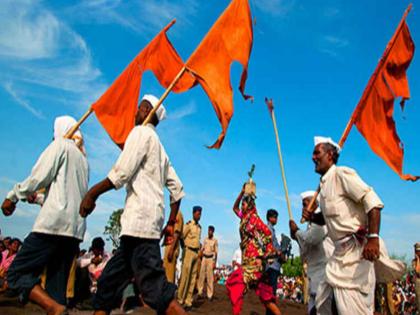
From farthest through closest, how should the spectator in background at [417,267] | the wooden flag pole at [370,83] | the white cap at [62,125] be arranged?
the spectator in background at [417,267], the wooden flag pole at [370,83], the white cap at [62,125]

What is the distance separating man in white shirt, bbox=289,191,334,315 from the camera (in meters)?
5.12

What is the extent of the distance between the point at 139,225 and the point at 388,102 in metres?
3.76

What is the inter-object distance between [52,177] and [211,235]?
351 inches

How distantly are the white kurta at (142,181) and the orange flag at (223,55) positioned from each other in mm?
1416

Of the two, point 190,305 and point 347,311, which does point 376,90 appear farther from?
point 190,305

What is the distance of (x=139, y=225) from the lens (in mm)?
3385

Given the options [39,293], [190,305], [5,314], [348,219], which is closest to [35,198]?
[39,293]

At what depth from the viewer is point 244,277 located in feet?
23.3

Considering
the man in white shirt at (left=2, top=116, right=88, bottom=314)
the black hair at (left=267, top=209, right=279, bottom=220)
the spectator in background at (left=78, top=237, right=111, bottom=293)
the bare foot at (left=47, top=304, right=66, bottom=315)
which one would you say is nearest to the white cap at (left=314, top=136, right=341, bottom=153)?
the man in white shirt at (left=2, top=116, right=88, bottom=314)

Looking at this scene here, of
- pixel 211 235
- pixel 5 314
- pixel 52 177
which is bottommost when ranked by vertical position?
pixel 5 314

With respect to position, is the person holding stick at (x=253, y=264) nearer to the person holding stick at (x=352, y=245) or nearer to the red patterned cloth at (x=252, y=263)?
the red patterned cloth at (x=252, y=263)

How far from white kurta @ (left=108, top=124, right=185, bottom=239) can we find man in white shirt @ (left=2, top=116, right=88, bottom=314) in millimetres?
742

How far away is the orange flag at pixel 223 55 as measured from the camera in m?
5.20

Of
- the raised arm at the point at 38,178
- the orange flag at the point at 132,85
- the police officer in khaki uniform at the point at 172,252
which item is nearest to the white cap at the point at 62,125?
the raised arm at the point at 38,178
